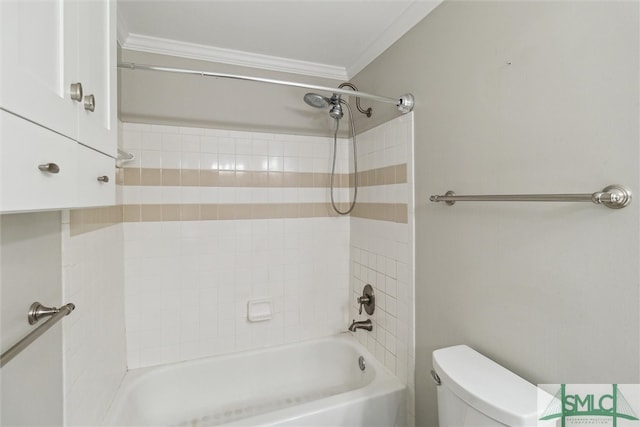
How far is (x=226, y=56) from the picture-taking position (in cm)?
192

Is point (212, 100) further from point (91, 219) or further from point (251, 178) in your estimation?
point (91, 219)

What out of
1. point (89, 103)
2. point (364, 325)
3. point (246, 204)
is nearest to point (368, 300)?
point (364, 325)

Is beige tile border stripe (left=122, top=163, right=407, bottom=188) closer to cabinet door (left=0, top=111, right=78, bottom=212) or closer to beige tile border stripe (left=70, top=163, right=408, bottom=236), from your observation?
beige tile border stripe (left=70, top=163, right=408, bottom=236)

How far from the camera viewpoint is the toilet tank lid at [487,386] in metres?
0.83

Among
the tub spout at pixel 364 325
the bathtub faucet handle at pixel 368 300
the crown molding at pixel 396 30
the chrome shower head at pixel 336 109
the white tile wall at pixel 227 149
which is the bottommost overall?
the tub spout at pixel 364 325

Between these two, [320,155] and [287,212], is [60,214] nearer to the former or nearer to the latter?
[287,212]

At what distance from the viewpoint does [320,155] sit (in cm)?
219

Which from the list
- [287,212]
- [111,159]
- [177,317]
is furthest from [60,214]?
[287,212]

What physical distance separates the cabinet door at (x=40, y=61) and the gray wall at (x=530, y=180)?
4.20 feet

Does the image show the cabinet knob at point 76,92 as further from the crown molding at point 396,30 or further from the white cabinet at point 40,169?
the crown molding at point 396,30

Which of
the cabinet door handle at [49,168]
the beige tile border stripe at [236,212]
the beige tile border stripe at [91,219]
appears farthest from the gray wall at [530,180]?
the beige tile border stripe at [91,219]

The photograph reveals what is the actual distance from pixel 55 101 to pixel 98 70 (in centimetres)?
35

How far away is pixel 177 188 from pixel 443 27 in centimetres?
165

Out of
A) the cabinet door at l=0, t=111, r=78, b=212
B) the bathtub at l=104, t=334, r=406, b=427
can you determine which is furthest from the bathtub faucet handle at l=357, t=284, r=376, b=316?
the cabinet door at l=0, t=111, r=78, b=212
